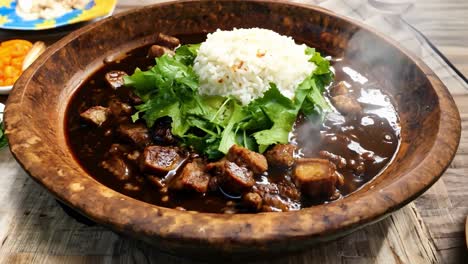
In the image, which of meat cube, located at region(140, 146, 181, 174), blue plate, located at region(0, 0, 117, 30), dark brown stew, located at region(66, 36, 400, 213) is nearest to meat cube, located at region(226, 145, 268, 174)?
dark brown stew, located at region(66, 36, 400, 213)

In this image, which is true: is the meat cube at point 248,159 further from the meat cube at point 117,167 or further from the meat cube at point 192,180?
the meat cube at point 117,167

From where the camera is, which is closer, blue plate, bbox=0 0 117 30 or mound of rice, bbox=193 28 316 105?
mound of rice, bbox=193 28 316 105

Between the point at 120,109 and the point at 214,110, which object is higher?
the point at 214,110

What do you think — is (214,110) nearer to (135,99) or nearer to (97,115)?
(135,99)

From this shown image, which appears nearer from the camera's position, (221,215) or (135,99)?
(221,215)

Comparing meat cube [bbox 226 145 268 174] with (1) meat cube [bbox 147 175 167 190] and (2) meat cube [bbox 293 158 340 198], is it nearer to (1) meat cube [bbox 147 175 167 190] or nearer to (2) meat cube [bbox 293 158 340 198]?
(2) meat cube [bbox 293 158 340 198]

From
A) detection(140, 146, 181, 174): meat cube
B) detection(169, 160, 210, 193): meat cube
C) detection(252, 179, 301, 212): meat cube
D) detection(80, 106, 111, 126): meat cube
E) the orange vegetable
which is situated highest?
detection(252, 179, 301, 212): meat cube

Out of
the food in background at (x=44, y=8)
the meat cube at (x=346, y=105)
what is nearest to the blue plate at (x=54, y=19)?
the food in background at (x=44, y=8)

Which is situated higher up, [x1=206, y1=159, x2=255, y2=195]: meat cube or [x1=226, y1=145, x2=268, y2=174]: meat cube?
[x1=226, y1=145, x2=268, y2=174]: meat cube

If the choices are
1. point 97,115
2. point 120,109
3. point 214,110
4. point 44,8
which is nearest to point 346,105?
point 214,110
